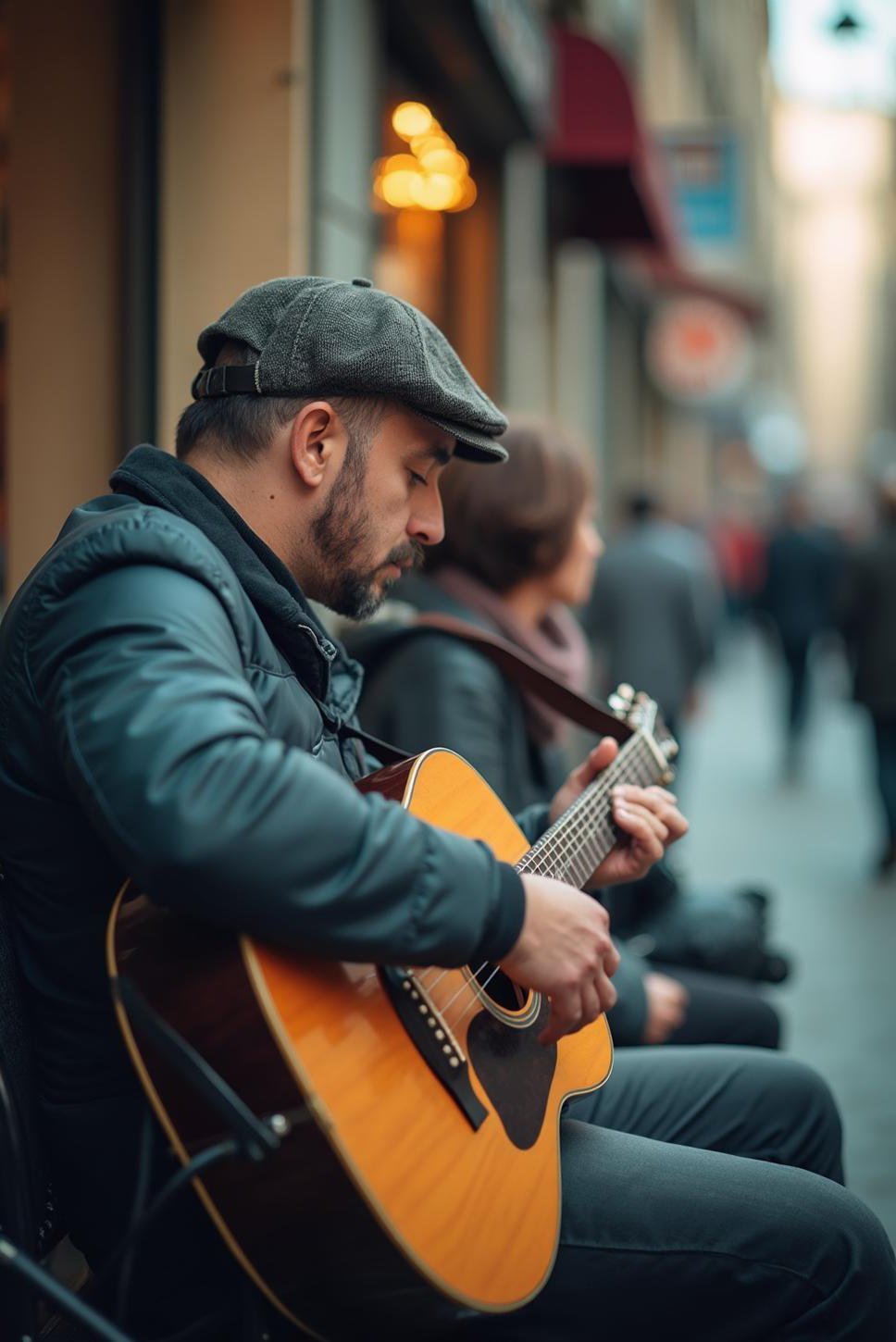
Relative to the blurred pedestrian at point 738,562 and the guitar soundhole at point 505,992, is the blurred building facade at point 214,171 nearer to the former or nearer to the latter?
the guitar soundhole at point 505,992

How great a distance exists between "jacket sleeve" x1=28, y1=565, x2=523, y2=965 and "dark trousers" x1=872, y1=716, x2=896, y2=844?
658 centimetres

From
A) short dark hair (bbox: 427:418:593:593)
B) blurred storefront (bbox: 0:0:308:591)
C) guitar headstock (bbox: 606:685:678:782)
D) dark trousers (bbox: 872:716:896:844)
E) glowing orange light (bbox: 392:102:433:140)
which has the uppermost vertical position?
glowing orange light (bbox: 392:102:433:140)

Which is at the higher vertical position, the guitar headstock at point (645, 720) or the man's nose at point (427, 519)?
the man's nose at point (427, 519)

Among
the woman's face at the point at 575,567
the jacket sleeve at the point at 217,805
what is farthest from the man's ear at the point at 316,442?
the woman's face at the point at 575,567

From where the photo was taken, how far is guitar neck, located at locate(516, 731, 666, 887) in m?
2.31

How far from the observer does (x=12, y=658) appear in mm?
1736

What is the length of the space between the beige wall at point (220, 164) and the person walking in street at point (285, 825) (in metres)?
1.75

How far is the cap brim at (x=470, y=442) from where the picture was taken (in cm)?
208

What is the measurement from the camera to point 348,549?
2107 millimetres

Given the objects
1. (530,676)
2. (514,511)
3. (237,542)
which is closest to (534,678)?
(530,676)

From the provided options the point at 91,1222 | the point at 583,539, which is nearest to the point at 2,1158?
the point at 91,1222

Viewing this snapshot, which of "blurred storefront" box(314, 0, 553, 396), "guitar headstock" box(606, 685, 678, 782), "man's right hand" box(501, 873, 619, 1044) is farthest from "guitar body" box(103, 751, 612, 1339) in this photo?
"blurred storefront" box(314, 0, 553, 396)

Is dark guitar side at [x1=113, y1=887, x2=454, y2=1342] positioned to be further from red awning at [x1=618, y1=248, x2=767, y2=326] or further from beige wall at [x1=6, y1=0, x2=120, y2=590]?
red awning at [x1=618, y1=248, x2=767, y2=326]

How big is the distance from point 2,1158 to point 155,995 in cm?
25
